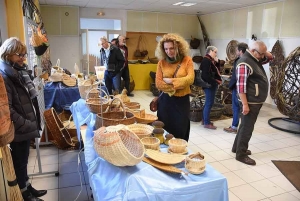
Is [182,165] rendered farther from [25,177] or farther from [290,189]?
[290,189]

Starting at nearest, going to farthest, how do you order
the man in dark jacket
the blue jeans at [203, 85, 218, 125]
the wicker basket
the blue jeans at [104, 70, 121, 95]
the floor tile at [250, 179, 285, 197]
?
the wicker basket → the floor tile at [250, 179, 285, 197] → the blue jeans at [203, 85, 218, 125] → the man in dark jacket → the blue jeans at [104, 70, 121, 95]

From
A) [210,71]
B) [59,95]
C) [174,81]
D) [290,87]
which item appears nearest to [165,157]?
[174,81]

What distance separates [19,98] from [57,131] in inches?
55.1

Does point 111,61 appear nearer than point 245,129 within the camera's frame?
No

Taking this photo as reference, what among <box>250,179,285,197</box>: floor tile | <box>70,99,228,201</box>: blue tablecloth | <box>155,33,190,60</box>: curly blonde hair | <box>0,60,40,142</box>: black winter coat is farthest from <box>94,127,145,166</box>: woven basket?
<box>250,179,285,197</box>: floor tile

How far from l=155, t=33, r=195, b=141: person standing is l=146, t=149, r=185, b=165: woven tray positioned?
0.80 metres

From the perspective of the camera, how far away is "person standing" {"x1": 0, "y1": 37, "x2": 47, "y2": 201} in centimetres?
183

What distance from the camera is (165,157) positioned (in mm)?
1455

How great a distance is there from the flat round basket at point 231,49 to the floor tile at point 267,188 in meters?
5.01

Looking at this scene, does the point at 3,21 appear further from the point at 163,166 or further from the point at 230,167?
the point at 230,167

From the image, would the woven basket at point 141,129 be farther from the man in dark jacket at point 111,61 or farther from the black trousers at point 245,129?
the man in dark jacket at point 111,61

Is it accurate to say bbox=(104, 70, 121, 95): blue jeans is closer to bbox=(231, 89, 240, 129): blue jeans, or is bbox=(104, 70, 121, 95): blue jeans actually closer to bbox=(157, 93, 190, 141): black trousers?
bbox=(231, 89, 240, 129): blue jeans

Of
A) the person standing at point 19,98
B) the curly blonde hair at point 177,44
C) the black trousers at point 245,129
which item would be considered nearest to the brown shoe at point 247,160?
the black trousers at point 245,129

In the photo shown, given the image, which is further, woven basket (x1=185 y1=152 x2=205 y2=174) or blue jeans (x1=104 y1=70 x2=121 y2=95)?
blue jeans (x1=104 y1=70 x2=121 y2=95)
